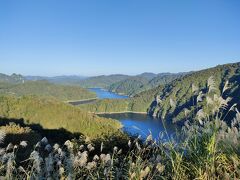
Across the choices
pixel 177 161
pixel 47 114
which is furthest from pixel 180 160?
pixel 47 114

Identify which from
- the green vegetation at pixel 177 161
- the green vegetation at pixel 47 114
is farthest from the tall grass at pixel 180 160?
the green vegetation at pixel 47 114

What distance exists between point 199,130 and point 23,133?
46.0m

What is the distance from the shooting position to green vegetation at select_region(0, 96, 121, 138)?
114331mm

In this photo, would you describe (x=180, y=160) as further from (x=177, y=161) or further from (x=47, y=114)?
(x=47, y=114)

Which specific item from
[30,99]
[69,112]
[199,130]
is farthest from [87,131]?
[199,130]

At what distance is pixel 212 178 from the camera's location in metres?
4.07

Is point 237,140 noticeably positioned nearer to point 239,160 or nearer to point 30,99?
point 239,160

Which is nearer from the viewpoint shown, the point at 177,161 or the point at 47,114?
the point at 177,161

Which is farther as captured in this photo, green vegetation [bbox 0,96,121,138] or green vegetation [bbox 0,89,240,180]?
green vegetation [bbox 0,96,121,138]

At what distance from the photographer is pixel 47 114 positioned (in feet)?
409

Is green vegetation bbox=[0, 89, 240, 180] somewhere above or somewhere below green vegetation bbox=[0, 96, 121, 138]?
above

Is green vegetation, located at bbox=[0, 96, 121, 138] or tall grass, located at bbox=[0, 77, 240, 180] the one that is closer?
tall grass, located at bbox=[0, 77, 240, 180]

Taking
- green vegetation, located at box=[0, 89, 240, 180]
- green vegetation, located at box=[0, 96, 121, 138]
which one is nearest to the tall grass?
green vegetation, located at box=[0, 89, 240, 180]

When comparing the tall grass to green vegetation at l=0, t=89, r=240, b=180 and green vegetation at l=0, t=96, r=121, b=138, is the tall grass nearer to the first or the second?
green vegetation at l=0, t=89, r=240, b=180
